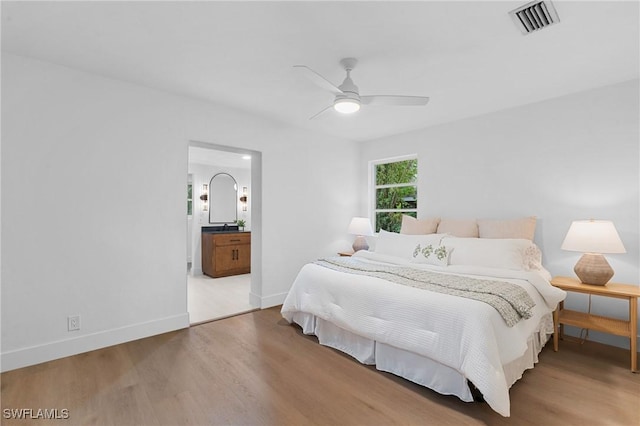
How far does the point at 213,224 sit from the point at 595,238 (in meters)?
6.11

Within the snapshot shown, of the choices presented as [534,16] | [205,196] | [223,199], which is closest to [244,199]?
[223,199]

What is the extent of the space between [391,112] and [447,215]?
159 centimetres

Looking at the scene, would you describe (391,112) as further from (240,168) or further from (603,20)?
(240,168)

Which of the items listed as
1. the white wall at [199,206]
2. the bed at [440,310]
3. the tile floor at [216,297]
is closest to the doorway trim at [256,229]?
the tile floor at [216,297]

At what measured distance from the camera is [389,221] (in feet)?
16.7

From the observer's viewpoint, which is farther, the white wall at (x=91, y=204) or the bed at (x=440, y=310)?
the white wall at (x=91, y=204)

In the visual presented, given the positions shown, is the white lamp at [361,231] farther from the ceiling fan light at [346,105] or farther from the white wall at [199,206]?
the white wall at [199,206]

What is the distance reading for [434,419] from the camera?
6.00 feet

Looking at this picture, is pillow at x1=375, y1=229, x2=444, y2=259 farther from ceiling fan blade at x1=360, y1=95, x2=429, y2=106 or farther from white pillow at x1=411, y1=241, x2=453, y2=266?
ceiling fan blade at x1=360, y1=95, x2=429, y2=106

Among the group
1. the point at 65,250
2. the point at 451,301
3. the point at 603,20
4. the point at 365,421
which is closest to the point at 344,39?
the point at 603,20

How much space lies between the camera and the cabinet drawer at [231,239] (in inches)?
223

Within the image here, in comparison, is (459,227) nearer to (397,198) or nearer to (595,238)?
(595,238)

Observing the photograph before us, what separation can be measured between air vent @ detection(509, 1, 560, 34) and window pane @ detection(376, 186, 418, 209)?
2.80m

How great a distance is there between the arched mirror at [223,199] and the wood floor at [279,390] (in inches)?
157
